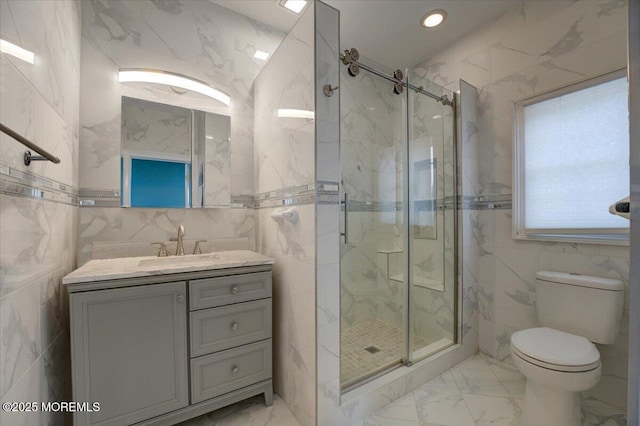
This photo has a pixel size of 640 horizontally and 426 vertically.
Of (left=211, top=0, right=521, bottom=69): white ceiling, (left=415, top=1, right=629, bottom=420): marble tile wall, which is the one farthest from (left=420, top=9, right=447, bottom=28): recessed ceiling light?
(left=415, top=1, right=629, bottom=420): marble tile wall

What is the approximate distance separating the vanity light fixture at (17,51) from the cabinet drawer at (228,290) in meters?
1.11

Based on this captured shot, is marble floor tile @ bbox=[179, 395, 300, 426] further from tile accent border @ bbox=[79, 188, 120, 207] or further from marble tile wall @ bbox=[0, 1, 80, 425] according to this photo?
tile accent border @ bbox=[79, 188, 120, 207]

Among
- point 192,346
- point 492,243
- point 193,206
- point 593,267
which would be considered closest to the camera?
point 192,346

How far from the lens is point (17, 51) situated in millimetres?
961

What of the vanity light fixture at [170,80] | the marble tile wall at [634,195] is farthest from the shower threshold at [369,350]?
the vanity light fixture at [170,80]

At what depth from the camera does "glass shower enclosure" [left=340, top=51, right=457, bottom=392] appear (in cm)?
200

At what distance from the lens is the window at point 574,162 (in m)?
1.60

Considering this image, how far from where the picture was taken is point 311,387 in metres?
1.41

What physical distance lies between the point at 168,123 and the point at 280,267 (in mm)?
1275

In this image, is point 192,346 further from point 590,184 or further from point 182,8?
point 590,184

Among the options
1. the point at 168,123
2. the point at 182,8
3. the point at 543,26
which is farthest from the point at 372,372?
the point at 182,8

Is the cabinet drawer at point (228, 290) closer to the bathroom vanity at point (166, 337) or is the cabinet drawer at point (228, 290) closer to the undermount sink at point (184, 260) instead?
the bathroom vanity at point (166, 337)

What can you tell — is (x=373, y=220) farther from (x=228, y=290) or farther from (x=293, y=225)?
(x=228, y=290)

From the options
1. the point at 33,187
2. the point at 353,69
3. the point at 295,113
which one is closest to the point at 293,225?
the point at 295,113
